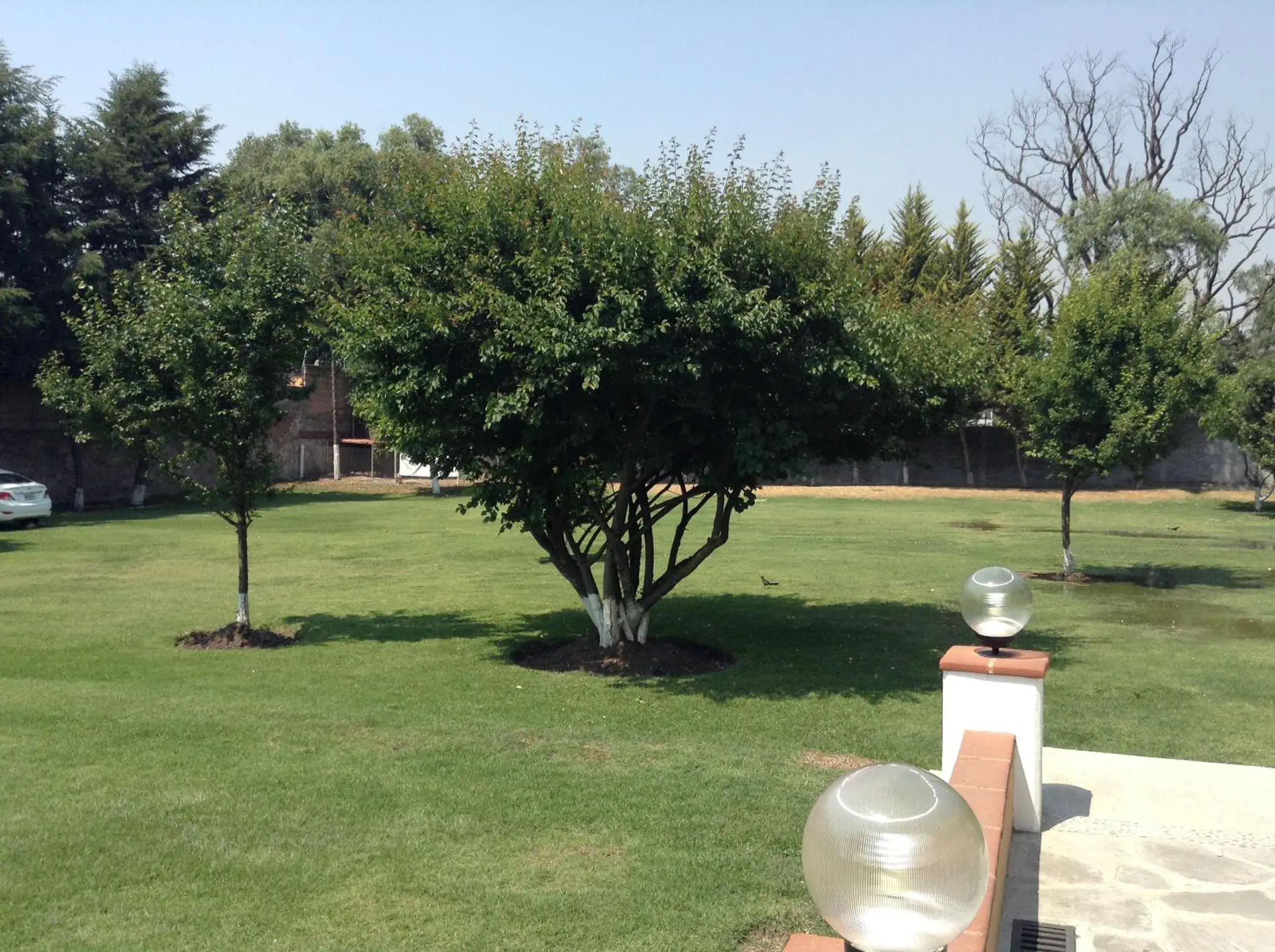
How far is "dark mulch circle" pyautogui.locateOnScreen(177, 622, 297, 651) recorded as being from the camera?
12695 millimetres

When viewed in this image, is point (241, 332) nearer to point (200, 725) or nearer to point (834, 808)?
point (200, 725)

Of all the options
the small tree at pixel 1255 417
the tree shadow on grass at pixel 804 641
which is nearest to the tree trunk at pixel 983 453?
the small tree at pixel 1255 417

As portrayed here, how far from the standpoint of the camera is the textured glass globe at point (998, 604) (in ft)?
19.4

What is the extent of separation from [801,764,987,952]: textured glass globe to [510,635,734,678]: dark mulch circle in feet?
28.2

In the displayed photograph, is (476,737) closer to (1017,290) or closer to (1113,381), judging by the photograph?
(1113,381)

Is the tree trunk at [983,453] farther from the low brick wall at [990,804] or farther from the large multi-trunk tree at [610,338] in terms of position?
the low brick wall at [990,804]

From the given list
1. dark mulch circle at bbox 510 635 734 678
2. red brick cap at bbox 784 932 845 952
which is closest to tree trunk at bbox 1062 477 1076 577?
dark mulch circle at bbox 510 635 734 678

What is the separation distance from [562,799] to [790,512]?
26.9m

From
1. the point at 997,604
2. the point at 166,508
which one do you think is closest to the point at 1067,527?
the point at 997,604

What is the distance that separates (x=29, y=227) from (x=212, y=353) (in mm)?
24176

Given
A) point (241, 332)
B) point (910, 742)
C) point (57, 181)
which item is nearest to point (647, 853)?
point (910, 742)

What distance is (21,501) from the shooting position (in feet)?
88.8

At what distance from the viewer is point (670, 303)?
9.48 m

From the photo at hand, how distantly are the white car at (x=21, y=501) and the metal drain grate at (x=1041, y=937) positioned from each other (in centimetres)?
2719
